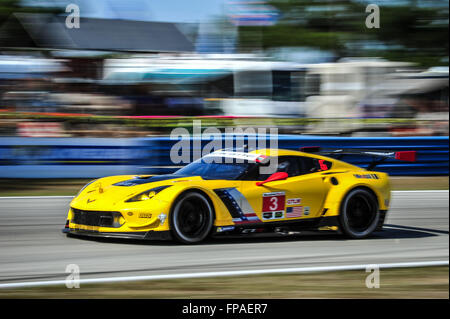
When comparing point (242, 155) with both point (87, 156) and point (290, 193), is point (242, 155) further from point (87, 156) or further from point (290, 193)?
point (87, 156)

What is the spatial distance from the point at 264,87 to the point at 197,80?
189cm

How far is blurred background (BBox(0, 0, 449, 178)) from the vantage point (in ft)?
46.6

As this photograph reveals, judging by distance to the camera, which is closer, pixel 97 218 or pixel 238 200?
pixel 97 218

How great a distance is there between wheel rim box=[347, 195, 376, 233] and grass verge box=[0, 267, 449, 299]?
1853mm

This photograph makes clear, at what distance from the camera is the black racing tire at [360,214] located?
7.39m

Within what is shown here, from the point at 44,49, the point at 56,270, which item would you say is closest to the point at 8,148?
the point at 44,49

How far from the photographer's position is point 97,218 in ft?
21.1

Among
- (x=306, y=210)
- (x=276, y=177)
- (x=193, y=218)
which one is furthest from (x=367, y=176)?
(x=193, y=218)

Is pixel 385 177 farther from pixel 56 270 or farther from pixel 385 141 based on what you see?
pixel 385 141

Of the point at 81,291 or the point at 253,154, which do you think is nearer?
the point at 81,291

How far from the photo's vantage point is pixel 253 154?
7.23 meters

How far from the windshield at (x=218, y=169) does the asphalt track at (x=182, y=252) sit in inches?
27.0

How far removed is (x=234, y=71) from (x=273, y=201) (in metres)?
10.9
